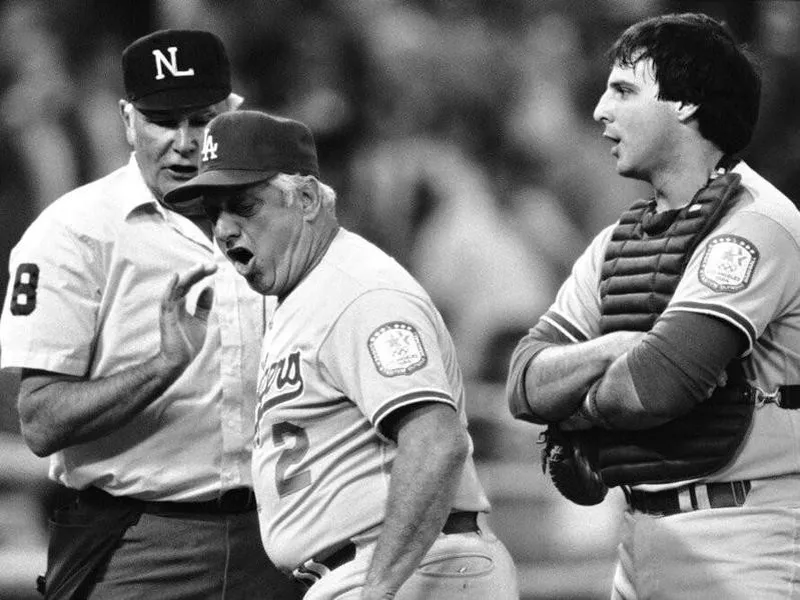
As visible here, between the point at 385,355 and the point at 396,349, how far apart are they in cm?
2

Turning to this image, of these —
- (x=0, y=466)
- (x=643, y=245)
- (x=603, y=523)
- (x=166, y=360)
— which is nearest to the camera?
(x=643, y=245)

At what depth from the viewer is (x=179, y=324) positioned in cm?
284

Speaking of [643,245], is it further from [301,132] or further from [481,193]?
[481,193]

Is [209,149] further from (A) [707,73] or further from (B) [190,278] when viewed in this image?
(A) [707,73]

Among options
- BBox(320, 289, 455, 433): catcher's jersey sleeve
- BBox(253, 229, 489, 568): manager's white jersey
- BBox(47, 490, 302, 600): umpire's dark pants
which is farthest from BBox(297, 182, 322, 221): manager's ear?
BBox(47, 490, 302, 600): umpire's dark pants

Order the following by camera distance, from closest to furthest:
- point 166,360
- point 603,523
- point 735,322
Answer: point 735,322, point 166,360, point 603,523

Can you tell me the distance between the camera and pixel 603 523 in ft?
16.2

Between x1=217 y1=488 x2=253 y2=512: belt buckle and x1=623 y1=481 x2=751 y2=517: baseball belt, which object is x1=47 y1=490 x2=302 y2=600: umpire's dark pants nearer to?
x1=217 y1=488 x2=253 y2=512: belt buckle

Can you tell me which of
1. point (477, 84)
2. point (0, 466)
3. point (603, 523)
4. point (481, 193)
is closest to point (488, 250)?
point (481, 193)

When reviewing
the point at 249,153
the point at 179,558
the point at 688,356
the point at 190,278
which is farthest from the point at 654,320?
the point at 179,558

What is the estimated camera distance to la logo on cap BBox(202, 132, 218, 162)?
2.60 m

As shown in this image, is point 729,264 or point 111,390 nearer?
point 729,264

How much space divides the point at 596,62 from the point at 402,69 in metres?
0.73

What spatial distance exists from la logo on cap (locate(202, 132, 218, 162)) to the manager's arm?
286 millimetres
